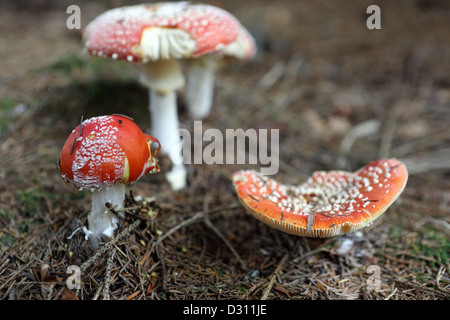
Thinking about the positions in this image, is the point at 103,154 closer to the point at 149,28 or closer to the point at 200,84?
the point at 149,28

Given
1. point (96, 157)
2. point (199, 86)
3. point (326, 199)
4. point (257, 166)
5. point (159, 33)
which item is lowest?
point (257, 166)

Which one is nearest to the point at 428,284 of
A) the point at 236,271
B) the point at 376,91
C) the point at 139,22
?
the point at 236,271

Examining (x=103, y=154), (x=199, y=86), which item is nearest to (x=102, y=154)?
(x=103, y=154)

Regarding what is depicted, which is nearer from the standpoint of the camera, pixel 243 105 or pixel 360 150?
pixel 360 150

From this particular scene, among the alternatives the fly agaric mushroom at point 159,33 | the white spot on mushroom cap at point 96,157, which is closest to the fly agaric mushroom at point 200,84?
the fly agaric mushroom at point 159,33

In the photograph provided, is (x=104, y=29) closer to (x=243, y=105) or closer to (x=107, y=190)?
(x=107, y=190)

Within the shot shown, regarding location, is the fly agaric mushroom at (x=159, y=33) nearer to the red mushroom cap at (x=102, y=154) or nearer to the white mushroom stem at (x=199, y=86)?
the red mushroom cap at (x=102, y=154)
